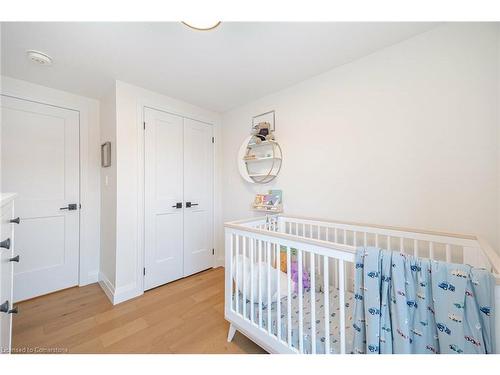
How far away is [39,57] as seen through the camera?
1.57 m

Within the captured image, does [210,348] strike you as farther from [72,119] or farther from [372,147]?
[72,119]

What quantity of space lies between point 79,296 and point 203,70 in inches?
101

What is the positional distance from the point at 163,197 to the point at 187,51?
1487 mm

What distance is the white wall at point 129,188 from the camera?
1.99 meters

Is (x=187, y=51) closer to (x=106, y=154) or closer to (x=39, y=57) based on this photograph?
(x=39, y=57)

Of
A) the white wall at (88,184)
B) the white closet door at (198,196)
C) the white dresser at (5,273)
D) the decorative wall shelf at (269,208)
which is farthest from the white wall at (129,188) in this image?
the decorative wall shelf at (269,208)

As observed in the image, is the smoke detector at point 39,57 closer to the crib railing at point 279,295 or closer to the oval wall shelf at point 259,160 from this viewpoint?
the oval wall shelf at point 259,160

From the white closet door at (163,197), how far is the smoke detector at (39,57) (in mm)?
772

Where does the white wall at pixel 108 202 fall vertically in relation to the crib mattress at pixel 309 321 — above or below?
above

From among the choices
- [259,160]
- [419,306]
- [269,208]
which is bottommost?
[419,306]

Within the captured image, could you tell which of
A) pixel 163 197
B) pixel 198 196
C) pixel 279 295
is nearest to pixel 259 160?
pixel 198 196

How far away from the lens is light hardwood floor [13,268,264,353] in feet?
4.64

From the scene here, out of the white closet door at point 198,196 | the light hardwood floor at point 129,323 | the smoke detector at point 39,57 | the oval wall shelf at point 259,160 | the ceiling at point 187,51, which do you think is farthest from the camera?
the white closet door at point 198,196
